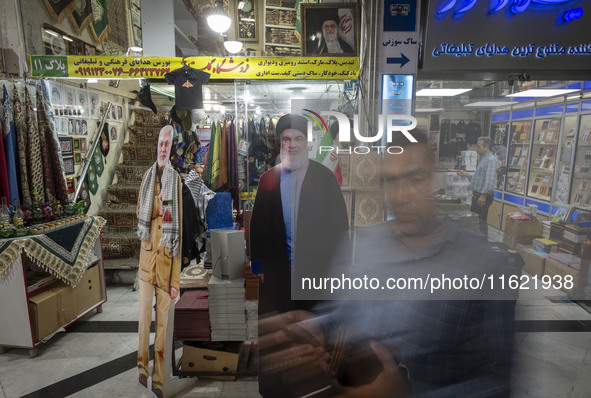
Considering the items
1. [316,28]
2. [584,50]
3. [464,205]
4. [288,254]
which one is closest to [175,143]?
[288,254]

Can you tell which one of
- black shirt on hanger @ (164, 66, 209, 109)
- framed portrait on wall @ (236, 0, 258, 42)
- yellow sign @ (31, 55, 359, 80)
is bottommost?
black shirt on hanger @ (164, 66, 209, 109)

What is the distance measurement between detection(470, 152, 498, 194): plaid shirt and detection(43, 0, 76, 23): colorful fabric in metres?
5.33

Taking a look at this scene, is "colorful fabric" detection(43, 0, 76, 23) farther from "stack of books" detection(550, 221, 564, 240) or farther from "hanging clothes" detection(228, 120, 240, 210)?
"stack of books" detection(550, 221, 564, 240)

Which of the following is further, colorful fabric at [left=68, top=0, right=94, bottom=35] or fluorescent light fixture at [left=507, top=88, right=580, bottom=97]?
colorful fabric at [left=68, top=0, right=94, bottom=35]

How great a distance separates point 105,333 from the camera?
3.63 meters

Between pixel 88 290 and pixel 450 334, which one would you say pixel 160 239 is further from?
pixel 88 290

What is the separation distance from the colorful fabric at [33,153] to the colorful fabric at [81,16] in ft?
A: 5.83

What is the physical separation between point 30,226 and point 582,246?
3973mm

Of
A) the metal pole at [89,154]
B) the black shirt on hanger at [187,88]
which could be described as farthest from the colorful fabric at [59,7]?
the black shirt on hanger at [187,88]

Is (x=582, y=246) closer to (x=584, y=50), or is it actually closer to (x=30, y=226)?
(x=584, y=50)

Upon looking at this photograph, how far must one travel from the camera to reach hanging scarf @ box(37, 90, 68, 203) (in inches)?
149

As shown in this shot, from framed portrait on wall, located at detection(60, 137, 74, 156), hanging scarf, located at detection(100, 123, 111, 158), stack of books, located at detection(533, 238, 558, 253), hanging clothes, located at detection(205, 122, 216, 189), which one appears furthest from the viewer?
hanging scarf, located at detection(100, 123, 111, 158)

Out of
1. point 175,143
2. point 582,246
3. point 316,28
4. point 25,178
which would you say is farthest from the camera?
point 316,28

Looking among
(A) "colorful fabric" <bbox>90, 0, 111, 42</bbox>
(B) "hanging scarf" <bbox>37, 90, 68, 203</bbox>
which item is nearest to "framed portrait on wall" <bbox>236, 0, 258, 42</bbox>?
(A) "colorful fabric" <bbox>90, 0, 111, 42</bbox>
